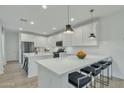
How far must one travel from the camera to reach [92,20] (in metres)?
4.31

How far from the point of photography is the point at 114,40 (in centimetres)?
366

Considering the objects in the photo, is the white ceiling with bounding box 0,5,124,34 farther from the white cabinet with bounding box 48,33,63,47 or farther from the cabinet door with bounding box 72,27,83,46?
the white cabinet with bounding box 48,33,63,47

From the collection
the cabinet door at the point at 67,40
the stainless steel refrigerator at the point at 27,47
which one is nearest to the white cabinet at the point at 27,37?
the stainless steel refrigerator at the point at 27,47

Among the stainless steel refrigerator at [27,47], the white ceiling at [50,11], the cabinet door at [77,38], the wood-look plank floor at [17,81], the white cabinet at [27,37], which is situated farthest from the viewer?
the white cabinet at [27,37]

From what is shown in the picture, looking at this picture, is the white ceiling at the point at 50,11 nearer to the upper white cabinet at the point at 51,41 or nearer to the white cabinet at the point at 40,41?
the upper white cabinet at the point at 51,41

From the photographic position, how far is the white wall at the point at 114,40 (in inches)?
137

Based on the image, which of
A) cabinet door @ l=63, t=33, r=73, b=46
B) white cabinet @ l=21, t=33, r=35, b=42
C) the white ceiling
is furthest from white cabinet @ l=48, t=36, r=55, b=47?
the white ceiling

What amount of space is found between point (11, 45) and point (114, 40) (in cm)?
777

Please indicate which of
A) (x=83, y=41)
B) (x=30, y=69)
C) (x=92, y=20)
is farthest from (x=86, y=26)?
(x=30, y=69)

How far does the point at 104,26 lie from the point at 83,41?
4.01 ft

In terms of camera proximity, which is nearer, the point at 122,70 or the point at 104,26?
the point at 122,70

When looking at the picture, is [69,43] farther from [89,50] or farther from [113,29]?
[113,29]

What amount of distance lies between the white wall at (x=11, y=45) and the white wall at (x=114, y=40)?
7.06 metres

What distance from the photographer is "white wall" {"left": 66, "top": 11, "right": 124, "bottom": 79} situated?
11.4ft
